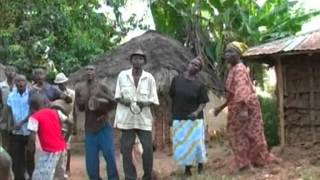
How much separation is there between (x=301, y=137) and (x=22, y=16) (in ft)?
25.0

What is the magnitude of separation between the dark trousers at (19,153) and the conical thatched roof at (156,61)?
5836 mm

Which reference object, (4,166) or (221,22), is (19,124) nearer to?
(4,166)

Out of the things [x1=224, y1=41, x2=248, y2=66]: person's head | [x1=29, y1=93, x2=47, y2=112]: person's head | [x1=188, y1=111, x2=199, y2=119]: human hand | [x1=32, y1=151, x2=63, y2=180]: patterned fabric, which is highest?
[x1=224, y1=41, x2=248, y2=66]: person's head

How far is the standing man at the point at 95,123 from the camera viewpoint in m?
8.45

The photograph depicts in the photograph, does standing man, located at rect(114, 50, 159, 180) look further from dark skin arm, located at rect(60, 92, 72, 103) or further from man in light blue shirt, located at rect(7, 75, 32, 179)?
man in light blue shirt, located at rect(7, 75, 32, 179)

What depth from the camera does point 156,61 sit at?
14992 mm

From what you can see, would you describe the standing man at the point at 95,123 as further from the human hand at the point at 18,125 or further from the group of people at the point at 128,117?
the human hand at the point at 18,125

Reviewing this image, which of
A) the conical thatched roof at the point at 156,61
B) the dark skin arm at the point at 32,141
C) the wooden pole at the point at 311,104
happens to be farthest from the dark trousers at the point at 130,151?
the conical thatched roof at the point at 156,61

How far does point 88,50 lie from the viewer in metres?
16.5

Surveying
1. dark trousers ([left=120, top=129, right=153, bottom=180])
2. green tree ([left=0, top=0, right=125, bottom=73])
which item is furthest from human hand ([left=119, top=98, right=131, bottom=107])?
green tree ([left=0, top=0, right=125, bottom=73])

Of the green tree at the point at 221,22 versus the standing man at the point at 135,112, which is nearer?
the standing man at the point at 135,112

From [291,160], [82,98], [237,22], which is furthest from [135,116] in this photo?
[237,22]

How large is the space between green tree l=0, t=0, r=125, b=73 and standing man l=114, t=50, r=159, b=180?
706 cm

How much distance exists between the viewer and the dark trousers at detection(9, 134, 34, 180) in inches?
346
